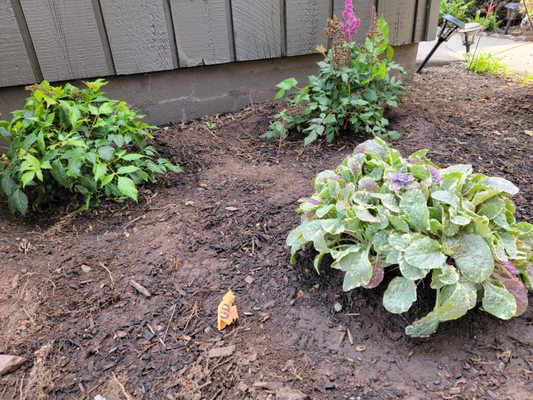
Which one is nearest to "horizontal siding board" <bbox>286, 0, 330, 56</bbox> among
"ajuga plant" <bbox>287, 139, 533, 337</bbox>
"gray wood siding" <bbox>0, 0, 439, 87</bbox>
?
"gray wood siding" <bbox>0, 0, 439, 87</bbox>

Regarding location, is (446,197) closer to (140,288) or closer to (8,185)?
(140,288)

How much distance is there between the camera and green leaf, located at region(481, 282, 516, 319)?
1.19m

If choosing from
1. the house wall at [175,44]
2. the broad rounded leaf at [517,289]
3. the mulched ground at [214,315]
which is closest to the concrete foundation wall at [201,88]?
the house wall at [175,44]

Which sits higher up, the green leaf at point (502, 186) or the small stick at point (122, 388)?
the green leaf at point (502, 186)

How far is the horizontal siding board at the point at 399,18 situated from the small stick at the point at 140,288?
2557 mm

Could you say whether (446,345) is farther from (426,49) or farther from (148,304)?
(426,49)

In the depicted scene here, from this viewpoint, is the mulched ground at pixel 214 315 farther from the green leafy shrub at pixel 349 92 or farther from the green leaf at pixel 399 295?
the green leafy shrub at pixel 349 92

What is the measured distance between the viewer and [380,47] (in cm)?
234

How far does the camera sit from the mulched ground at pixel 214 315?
1.19 metres

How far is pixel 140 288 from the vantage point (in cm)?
149

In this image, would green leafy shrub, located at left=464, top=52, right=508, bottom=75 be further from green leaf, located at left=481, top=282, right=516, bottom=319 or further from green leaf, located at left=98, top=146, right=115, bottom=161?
green leaf, located at left=98, top=146, right=115, bottom=161

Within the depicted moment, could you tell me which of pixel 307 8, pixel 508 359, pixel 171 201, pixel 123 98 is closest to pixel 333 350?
pixel 508 359

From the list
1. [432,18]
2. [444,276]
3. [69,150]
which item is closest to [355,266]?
[444,276]

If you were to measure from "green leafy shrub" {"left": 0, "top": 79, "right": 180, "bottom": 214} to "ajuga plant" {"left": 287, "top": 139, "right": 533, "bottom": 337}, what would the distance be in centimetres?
91
